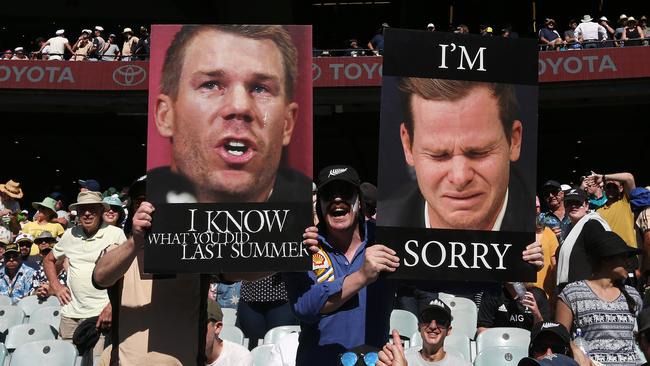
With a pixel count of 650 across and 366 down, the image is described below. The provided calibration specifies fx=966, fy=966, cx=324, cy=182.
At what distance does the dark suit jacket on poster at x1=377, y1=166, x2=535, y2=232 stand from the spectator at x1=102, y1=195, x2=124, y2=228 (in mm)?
4882

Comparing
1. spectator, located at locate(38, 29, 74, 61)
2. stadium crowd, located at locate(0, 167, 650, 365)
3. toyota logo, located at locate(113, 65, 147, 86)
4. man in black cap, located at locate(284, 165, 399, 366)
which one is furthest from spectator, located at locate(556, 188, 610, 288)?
spectator, located at locate(38, 29, 74, 61)

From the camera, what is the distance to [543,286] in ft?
26.2

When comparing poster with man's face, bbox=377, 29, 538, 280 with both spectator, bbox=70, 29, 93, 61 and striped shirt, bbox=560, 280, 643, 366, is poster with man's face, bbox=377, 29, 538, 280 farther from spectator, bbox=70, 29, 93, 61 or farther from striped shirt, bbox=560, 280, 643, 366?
spectator, bbox=70, 29, 93, 61

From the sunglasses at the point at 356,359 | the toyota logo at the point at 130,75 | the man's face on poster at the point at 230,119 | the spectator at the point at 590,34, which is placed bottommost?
the sunglasses at the point at 356,359

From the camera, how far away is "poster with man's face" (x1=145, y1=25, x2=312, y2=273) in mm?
4020

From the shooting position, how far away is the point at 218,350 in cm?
545

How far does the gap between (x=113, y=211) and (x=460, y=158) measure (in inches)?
221

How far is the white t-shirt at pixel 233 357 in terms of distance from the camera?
5.38m

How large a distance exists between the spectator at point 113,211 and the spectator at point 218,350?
3207 mm

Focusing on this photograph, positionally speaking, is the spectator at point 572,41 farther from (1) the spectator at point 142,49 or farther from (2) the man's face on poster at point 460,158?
(2) the man's face on poster at point 460,158

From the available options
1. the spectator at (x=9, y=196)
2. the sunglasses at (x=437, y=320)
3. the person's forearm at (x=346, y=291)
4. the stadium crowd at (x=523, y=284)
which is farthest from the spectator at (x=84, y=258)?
the spectator at (x=9, y=196)

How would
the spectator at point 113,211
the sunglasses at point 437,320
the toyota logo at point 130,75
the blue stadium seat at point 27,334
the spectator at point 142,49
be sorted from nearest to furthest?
the sunglasses at point 437,320
the blue stadium seat at point 27,334
the spectator at point 113,211
the toyota logo at point 130,75
the spectator at point 142,49

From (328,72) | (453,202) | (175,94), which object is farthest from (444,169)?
(328,72)

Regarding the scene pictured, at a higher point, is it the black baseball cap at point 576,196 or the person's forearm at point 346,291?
the black baseball cap at point 576,196
